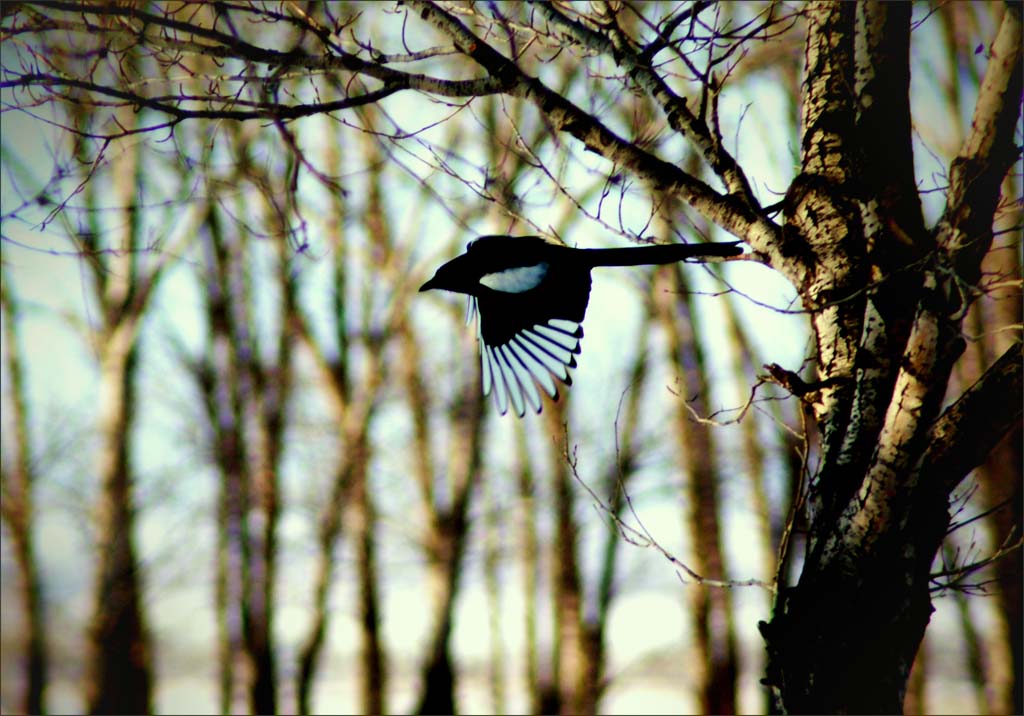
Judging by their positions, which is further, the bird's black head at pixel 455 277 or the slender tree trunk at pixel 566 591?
the slender tree trunk at pixel 566 591

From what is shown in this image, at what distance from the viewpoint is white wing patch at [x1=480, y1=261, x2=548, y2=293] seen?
10.6ft

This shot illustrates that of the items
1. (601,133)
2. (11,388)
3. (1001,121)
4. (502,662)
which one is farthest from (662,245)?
(502,662)

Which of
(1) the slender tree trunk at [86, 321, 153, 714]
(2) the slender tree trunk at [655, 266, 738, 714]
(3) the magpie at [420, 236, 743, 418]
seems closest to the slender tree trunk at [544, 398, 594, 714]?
(2) the slender tree trunk at [655, 266, 738, 714]

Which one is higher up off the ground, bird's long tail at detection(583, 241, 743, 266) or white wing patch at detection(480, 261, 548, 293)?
white wing patch at detection(480, 261, 548, 293)

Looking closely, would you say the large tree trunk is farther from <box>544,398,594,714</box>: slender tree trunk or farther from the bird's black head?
<box>544,398,594,714</box>: slender tree trunk

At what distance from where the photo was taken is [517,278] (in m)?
3.29

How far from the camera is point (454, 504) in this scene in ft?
29.0

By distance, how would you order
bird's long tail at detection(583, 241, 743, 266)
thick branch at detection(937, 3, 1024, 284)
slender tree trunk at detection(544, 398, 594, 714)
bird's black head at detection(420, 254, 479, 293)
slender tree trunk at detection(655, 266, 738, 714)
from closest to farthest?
thick branch at detection(937, 3, 1024, 284)
bird's long tail at detection(583, 241, 743, 266)
bird's black head at detection(420, 254, 479, 293)
slender tree trunk at detection(655, 266, 738, 714)
slender tree trunk at detection(544, 398, 594, 714)

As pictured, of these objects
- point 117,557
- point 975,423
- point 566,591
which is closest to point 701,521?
point 566,591

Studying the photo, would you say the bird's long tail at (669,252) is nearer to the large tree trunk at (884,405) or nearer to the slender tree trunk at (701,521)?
the large tree trunk at (884,405)

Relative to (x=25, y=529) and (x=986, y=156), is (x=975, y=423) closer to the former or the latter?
(x=986, y=156)

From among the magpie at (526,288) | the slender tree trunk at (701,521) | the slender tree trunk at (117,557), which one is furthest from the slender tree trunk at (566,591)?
the magpie at (526,288)

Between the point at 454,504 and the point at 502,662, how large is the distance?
487cm

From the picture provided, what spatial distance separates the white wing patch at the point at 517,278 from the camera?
322 centimetres
